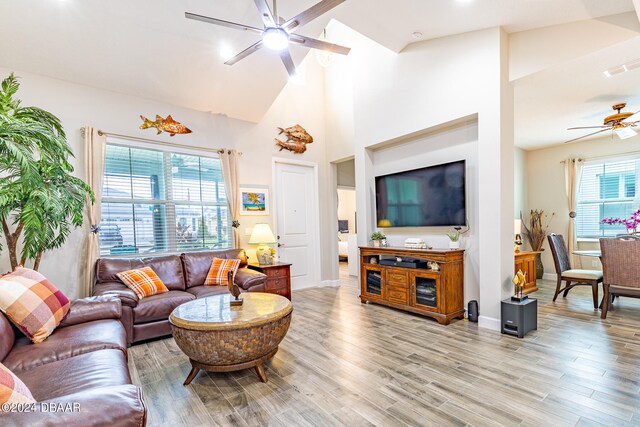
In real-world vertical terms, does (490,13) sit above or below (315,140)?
above

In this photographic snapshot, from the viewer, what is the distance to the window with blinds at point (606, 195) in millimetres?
5242

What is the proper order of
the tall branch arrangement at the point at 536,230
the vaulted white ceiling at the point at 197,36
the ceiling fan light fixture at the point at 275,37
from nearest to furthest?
1. the ceiling fan light fixture at the point at 275,37
2. the vaulted white ceiling at the point at 197,36
3. the tall branch arrangement at the point at 536,230

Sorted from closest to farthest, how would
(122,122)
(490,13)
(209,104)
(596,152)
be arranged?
(490,13)
(122,122)
(209,104)
(596,152)

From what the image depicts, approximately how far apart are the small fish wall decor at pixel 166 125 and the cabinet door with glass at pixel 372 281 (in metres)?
3.43

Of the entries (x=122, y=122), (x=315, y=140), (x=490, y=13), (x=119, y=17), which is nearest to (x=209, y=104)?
(x=122, y=122)

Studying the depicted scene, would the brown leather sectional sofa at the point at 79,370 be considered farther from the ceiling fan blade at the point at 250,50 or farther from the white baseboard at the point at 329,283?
the white baseboard at the point at 329,283

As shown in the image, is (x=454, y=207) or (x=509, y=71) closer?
(x=509, y=71)

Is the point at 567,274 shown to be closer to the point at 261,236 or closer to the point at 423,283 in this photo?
the point at 423,283

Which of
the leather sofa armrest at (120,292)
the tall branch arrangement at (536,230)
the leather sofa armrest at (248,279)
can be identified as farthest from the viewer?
the tall branch arrangement at (536,230)

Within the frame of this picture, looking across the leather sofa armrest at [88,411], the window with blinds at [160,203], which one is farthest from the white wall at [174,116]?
the leather sofa armrest at [88,411]

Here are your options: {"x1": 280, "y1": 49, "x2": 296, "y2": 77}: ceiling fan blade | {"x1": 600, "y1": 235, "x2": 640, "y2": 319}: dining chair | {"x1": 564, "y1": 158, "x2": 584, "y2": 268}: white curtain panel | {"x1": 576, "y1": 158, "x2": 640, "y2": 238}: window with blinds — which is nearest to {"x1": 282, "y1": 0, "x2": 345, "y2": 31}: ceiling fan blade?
{"x1": 280, "y1": 49, "x2": 296, "y2": 77}: ceiling fan blade

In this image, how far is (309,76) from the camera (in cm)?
585

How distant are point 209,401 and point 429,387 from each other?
1.58m

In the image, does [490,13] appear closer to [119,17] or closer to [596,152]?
[119,17]
